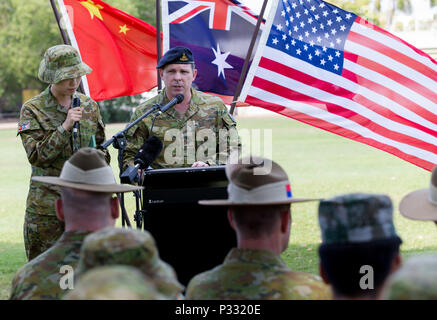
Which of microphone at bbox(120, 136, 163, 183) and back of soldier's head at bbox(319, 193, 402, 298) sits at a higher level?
microphone at bbox(120, 136, 163, 183)

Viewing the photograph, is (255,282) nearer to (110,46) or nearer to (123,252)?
(123,252)

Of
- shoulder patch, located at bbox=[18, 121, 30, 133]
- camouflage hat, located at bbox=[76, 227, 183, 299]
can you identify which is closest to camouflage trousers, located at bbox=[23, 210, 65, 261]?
shoulder patch, located at bbox=[18, 121, 30, 133]

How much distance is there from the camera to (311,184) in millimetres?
14281

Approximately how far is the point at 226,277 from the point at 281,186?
1.65ft

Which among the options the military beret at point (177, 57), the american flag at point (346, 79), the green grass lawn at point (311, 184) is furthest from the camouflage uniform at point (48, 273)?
the american flag at point (346, 79)

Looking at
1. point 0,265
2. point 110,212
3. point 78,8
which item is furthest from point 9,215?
point 110,212

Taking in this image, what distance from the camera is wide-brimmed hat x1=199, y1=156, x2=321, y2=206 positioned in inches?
115

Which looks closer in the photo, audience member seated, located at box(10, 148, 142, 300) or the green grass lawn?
audience member seated, located at box(10, 148, 142, 300)

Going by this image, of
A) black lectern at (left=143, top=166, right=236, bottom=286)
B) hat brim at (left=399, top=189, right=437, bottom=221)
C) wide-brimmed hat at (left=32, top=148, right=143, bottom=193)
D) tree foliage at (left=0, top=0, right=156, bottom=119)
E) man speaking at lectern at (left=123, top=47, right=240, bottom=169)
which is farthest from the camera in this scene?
tree foliage at (left=0, top=0, right=156, bottom=119)

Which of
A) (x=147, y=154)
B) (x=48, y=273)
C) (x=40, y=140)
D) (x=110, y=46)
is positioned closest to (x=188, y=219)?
(x=147, y=154)

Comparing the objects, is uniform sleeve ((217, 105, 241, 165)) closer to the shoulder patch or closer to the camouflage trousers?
the camouflage trousers

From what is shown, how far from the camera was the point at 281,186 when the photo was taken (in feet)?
9.91

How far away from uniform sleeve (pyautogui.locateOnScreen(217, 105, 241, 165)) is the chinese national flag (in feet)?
6.92
